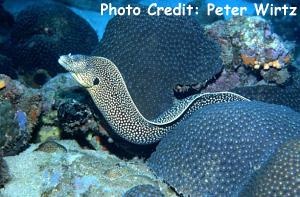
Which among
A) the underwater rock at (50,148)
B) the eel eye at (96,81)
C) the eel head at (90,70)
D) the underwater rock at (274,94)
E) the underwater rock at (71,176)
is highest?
the eel head at (90,70)

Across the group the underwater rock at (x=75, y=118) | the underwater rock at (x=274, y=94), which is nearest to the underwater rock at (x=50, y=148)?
the underwater rock at (x=75, y=118)

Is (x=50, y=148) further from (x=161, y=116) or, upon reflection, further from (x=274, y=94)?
(x=274, y=94)

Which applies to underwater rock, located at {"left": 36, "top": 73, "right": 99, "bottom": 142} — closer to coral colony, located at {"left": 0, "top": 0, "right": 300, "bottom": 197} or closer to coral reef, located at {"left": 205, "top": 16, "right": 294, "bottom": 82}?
coral colony, located at {"left": 0, "top": 0, "right": 300, "bottom": 197}

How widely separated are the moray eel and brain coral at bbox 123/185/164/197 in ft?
4.09

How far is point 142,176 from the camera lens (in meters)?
4.46

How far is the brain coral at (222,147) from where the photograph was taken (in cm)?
389

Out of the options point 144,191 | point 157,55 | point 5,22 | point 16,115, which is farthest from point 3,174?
point 5,22

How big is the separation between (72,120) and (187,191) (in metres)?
2.19

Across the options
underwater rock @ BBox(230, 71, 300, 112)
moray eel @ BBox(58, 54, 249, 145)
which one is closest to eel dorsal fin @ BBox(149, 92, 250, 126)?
moray eel @ BBox(58, 54, 249, 145)

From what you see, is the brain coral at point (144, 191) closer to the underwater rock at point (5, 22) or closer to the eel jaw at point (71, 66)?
the eel jaw at point (71, 66)

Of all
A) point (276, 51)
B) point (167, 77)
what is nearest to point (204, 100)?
point (167, 77)

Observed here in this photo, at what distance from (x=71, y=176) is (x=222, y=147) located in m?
1.81

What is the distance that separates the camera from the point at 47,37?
28.8ft

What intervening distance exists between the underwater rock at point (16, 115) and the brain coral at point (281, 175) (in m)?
3.14
